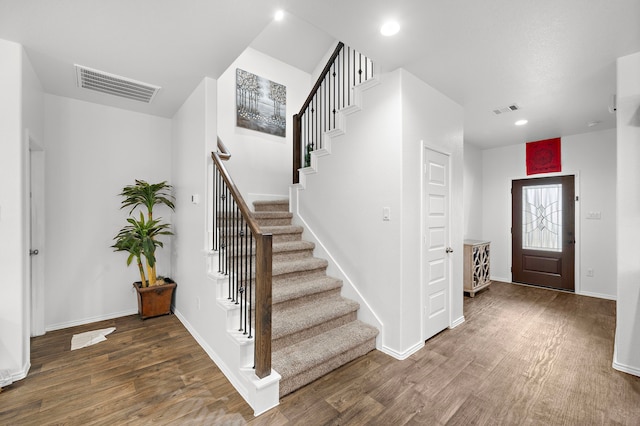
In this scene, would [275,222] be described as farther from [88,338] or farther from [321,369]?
[88,338]

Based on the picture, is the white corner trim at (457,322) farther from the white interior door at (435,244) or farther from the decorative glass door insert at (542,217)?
the decorative glass door insert at (542,217)

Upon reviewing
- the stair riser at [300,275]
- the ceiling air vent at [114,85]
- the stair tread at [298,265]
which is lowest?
the stair riser at [300,275]

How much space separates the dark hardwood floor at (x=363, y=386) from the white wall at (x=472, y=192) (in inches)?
107

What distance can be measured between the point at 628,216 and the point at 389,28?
260cm


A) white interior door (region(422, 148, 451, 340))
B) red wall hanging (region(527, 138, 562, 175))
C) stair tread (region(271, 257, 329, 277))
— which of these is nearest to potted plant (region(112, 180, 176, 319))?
stair tread (region(271, 257, 329, 277))

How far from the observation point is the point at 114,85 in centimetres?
297

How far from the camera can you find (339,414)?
187cm

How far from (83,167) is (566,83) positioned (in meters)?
5.47

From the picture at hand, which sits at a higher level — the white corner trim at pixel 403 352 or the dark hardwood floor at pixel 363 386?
the white corner trim at pixel 403 352

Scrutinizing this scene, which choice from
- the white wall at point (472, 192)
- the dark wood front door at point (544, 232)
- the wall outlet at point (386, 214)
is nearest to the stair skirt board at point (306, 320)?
the wall outlet at point (386, 214)

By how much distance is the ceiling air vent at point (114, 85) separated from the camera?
2753mm

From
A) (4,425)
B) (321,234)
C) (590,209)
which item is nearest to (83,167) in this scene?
(4,425)

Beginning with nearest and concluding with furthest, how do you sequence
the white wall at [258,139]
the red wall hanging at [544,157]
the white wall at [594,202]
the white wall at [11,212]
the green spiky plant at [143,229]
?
1. the white wall at [11,212]
2. the green spiky plant at [143,229]
3. the white wall at [258,139]
4. the white wall at [594,202]
5. the red wall hanging at [544,157]

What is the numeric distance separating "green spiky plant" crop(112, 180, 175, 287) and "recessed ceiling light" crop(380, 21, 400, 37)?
3049mm
